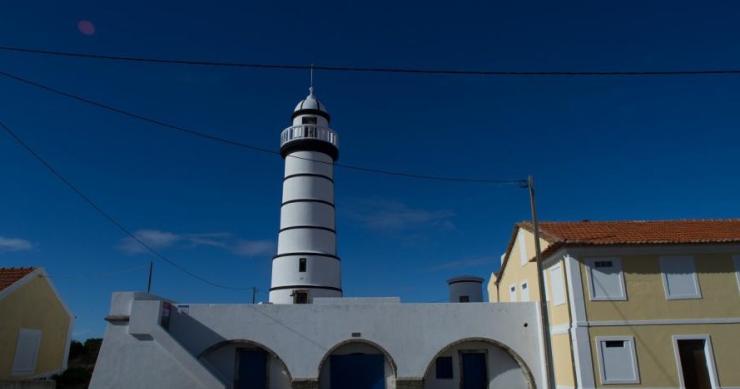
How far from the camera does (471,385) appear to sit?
1845 cm

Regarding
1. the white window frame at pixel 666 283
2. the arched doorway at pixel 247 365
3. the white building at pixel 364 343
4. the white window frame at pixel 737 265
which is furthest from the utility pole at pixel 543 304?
the arched doorway at pixel 247 365

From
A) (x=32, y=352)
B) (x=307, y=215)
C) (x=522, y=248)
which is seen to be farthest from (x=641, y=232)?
(x=32, y=352)

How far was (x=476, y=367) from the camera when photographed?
18578 millimetres

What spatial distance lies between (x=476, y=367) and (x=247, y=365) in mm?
8575

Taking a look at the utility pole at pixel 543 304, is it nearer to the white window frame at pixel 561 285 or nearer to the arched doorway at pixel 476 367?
the white window frame at pixel 561 285

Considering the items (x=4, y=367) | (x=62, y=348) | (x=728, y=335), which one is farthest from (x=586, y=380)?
(x=62, y=348)

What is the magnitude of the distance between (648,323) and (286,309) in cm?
1246

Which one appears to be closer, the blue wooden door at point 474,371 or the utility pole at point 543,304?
the utility pole at point 543,304

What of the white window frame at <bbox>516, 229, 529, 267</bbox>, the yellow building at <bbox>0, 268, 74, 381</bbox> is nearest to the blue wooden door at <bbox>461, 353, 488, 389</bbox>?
the white window frame at <bbox>516, 229, 529, 267</bbox>

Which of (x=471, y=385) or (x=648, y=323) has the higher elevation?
(x=648, y=323)

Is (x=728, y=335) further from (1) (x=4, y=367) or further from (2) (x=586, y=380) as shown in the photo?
(1) (x=4, y=367)

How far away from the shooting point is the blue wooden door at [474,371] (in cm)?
1845

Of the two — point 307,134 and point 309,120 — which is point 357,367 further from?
point 309,120

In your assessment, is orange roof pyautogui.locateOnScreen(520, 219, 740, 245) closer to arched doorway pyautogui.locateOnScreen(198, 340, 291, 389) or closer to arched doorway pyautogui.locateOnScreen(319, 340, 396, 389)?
arched doorway pyautogui.locateOnScreen(319, 340, 396, 389)
